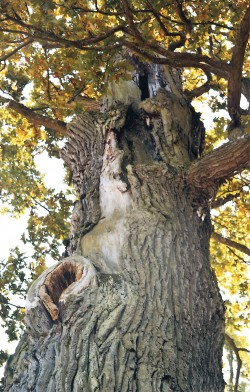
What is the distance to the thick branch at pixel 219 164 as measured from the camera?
3850mm

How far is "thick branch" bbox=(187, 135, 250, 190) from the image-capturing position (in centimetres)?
385

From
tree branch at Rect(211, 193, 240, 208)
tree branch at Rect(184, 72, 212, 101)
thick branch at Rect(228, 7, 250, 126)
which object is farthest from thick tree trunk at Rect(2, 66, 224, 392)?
tree branch at Rect(211, 193, 240, 208)

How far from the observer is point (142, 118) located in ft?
16.8

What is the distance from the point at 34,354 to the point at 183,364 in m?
0.90

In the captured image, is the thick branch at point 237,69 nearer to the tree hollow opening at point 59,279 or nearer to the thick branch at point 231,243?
the thick branch at point 231,243

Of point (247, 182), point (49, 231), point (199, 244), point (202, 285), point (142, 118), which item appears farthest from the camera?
A: point (49, 231)

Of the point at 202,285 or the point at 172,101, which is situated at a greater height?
the point at 172,101

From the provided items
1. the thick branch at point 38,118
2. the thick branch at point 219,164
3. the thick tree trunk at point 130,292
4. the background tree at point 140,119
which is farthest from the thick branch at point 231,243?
the thick branch at point 219,164

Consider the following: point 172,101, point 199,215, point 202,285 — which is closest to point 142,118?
point 172,101

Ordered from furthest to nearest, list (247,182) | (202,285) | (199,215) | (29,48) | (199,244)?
(247,182) → (29,48) → (199,215) → (199,244) → (202,285)

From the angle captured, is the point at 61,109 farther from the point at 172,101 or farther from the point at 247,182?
the point at 247,182

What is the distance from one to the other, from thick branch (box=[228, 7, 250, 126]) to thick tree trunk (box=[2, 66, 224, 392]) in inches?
37.0

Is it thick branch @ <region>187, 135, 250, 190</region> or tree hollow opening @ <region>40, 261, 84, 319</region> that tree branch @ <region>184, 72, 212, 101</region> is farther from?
tree hollow opening @ <region>40, 261, 84, 319</region>

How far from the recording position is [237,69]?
16.3 ft
